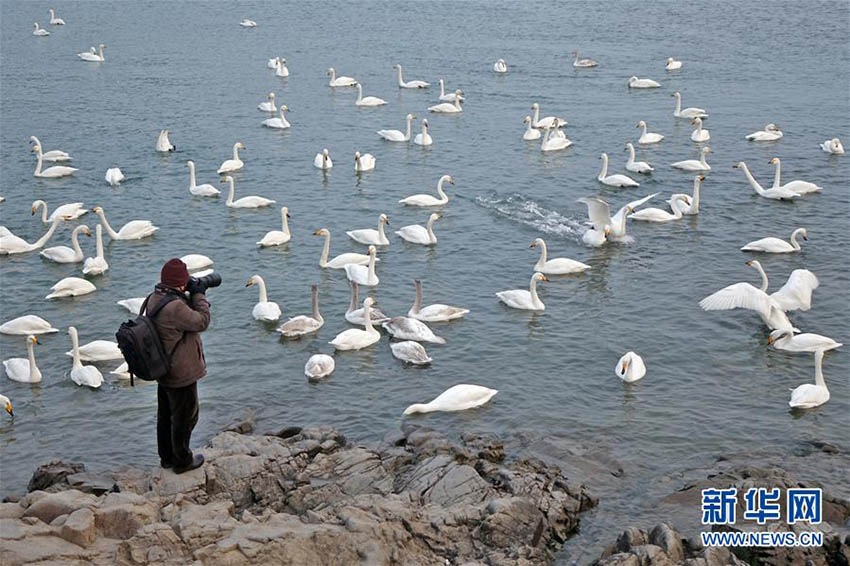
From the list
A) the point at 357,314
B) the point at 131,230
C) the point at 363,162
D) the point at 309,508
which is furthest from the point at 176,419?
the point at 363,162

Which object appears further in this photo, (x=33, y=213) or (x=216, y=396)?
(x=33, y=213)

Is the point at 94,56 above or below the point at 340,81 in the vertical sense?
above

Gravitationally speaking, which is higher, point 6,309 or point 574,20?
point 574,20

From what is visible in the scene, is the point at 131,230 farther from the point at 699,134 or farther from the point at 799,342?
the point at 699,134

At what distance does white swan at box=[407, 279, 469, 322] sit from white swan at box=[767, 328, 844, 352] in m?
5.21

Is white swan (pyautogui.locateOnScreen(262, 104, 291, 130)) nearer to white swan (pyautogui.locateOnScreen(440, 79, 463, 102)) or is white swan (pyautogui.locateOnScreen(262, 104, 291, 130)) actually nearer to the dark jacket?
white swan (pyautogui.locateOnScreen(440, 79, 463, 102))

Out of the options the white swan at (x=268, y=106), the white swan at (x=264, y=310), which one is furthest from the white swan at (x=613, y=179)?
the white swan at (x=268, y=106)

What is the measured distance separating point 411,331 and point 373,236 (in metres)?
5.27

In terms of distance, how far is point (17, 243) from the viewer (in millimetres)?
22406

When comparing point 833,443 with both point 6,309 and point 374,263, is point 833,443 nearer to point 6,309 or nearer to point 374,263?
point 374,263

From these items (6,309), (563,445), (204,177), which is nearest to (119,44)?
(204,177)

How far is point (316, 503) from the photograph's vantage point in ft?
37.8

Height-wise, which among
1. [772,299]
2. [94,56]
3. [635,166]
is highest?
[94,56]

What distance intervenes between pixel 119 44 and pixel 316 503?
4041 centimetres
